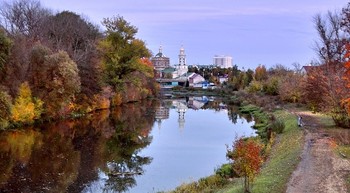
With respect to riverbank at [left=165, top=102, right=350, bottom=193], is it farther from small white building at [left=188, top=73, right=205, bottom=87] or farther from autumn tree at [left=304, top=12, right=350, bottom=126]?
small white building at [left=188, top=73, right=205, bottom=87]

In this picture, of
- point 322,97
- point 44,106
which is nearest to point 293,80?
point 322,97

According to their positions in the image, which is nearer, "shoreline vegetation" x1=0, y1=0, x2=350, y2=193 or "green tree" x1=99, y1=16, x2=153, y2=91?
"shoreline vegetation" x1=0, y1=0, x2=350, y2=193

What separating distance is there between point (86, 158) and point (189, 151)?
22.2ft

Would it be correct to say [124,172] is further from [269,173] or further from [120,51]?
[120,51]

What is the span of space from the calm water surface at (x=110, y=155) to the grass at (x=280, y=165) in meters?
2.18

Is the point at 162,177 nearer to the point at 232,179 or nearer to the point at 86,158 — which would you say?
the point at 232,179

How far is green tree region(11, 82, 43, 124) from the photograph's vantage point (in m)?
36.5

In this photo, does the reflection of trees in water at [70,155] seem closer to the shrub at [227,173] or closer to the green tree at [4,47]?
the shrub at [227,173]

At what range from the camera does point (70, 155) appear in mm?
26281

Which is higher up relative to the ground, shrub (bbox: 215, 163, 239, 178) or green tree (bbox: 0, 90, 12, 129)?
green tree (bbox: 0, 90, 12, 129)

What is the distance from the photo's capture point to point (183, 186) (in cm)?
1812

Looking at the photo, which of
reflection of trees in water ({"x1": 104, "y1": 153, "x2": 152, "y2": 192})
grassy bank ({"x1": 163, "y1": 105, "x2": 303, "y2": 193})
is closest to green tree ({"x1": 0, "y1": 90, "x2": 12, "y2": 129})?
reflection of trees in water ({"x1": 104, "y1": 153, "x2": 152, "y2": 192})

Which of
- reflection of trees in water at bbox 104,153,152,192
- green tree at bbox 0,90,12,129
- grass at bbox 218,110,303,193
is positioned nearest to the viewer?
grass at bbox 218,110,303,193

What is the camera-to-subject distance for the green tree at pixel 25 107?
36.5 metres
